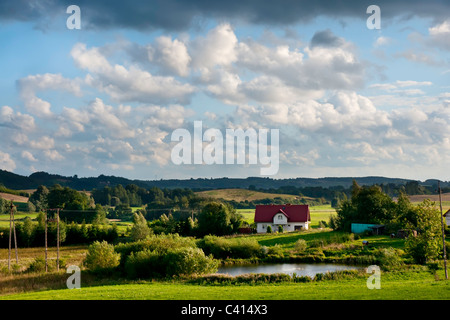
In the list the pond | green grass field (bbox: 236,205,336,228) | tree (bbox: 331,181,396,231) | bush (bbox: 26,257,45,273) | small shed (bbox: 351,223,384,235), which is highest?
tree (bbox: 331,181,396,231)

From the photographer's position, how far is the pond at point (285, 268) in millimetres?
38469

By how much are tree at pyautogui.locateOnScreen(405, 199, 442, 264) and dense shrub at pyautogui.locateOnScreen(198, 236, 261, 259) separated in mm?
16869

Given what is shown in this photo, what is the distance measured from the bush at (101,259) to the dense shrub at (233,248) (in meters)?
13.9

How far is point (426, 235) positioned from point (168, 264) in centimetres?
1987

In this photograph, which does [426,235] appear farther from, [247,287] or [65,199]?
[65,199]

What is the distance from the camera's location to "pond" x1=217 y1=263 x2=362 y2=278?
38469mm

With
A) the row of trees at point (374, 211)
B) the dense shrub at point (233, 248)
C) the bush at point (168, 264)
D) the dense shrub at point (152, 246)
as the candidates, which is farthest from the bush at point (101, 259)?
the row of trees at point (374, 211)

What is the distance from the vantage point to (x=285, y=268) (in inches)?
1594

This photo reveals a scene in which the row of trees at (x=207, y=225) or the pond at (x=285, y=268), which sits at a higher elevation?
the row of trees at (x=207, y=225)

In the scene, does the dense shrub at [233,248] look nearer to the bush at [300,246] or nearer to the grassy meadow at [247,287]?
the grassy meadow at [247,287]

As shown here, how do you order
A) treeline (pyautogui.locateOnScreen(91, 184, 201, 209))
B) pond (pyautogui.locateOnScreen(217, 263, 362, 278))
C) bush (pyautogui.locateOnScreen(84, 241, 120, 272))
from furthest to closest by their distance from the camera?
treeline (pyautogui.locateOnScreen(91, 184, 201, 209)) → pond (pyautogui.locateOnScreen(217, 263, 362, 278)) → bush (pyautogui.locateOnScreen(84, 241, 120, 272))

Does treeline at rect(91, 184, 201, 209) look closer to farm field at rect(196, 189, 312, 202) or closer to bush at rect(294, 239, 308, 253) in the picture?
farm field at rect(196, 189, 312, 202)

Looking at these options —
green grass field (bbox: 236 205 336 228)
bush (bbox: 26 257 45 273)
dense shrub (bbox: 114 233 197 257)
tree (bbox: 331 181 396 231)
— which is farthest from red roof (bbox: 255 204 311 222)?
bush (bbox: 26 257 45 273)

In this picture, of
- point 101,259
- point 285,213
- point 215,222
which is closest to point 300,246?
point 215,222
